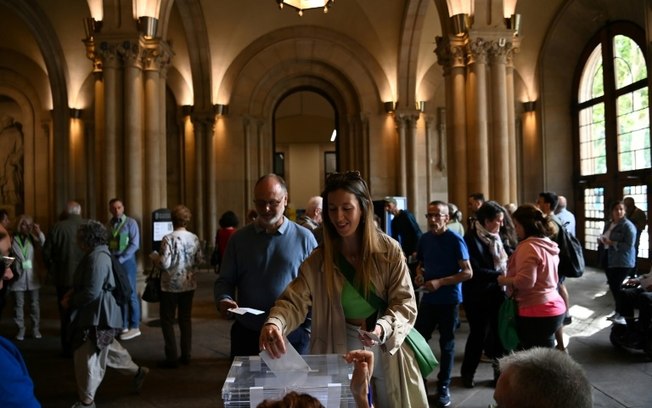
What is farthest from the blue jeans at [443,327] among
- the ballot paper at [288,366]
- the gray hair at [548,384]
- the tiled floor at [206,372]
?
the gray hair at [548,384]

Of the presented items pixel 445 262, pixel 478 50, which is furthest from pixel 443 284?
pixel 478 50

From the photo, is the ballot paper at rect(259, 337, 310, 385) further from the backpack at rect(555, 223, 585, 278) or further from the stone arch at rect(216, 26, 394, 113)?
the stone arch at rect(216, 26, 394, 113)

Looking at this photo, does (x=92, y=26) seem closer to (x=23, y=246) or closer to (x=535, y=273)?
(x=23, y=246)

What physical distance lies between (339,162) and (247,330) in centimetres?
1651

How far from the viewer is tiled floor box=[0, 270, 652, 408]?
A: 4816 mm

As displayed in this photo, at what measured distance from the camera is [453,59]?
9484 mm

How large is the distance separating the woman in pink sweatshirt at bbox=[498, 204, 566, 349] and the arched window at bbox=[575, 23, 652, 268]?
32.9 ft

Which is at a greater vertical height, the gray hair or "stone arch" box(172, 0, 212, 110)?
"stone arch" box(172, 0, 212, 110)

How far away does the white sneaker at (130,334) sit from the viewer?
7307mm

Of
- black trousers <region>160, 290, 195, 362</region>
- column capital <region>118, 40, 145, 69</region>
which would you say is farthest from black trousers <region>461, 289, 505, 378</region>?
column capital <region>118, 40, 145, 69</region>

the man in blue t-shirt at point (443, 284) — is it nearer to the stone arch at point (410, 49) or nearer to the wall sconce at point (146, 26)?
the wall sconce at point (146, 26)

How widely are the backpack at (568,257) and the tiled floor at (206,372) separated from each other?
1069 mm

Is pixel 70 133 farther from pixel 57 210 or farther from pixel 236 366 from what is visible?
pixel 236 366

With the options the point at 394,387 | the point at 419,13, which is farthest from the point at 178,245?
the point at 419,13
